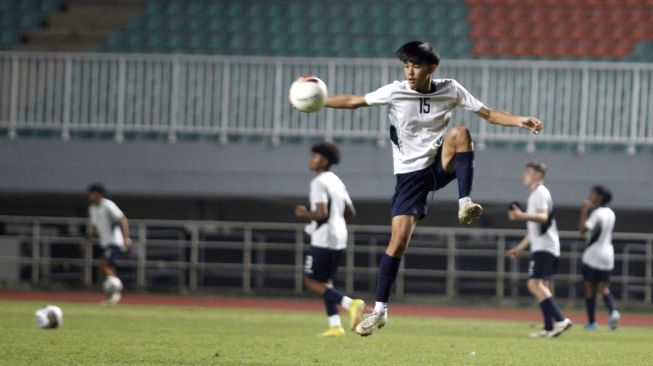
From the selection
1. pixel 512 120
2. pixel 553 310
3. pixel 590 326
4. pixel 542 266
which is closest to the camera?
pixel 512 120

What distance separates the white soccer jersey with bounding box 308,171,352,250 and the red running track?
5.02m

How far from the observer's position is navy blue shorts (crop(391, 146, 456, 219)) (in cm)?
902

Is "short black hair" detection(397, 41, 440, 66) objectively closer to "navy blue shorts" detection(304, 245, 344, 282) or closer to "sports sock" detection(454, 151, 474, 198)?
"sports sock" detection(454, 151, 474, 198)

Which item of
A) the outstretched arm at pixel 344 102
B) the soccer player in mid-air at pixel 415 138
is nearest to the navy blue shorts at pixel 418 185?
the soccer player in mid-air at pixel 415 138

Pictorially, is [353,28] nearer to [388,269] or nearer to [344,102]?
[388,269]

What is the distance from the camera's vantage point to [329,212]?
42.6 feet

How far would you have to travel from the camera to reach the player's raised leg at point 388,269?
901cm

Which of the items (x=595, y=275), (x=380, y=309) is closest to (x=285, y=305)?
(x=595, y=275)

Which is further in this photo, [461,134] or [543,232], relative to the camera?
[543,232]

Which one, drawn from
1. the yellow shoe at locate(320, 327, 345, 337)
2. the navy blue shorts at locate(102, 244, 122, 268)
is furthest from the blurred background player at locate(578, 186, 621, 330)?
the navy blue shorts at locate(102, 244, 122, 268)

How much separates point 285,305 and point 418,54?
11286 millimetres

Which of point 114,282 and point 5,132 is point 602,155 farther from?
point 5,132

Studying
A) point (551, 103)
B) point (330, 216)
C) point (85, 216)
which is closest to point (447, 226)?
point (551, 103)

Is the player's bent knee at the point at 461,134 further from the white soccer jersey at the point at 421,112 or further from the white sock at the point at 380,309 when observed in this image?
the white sock at the point at 380,309
